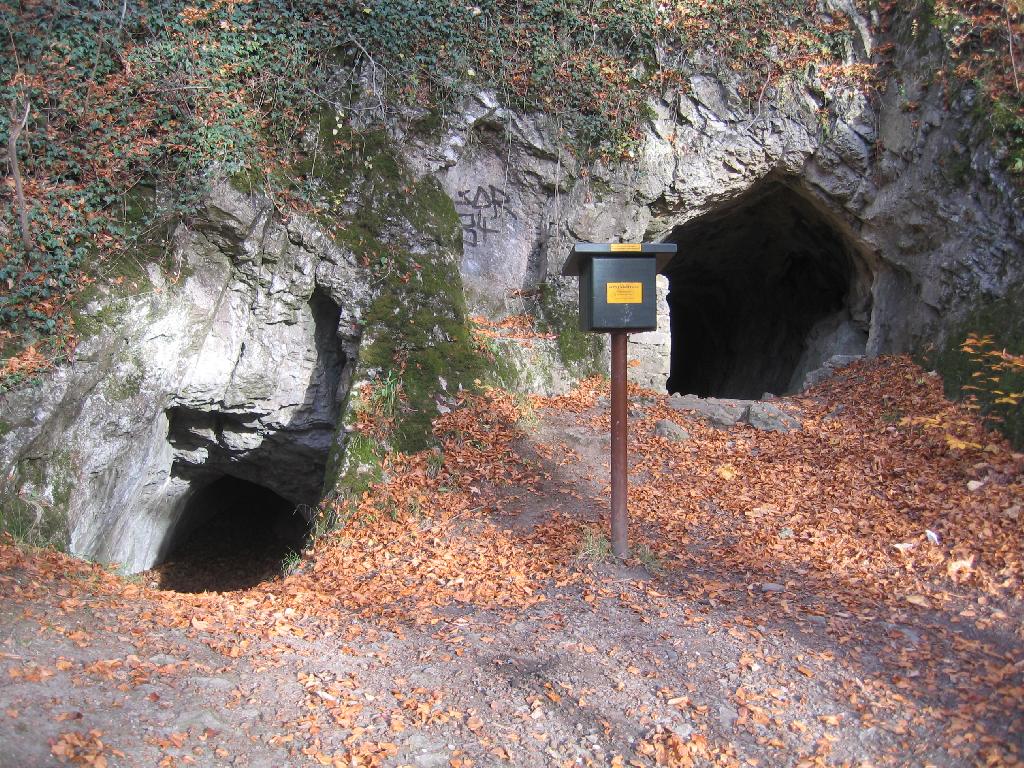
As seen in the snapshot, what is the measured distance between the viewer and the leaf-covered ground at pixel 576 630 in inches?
146

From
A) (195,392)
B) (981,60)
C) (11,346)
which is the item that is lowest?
(195,392)

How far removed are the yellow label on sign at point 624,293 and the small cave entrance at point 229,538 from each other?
7745 millimetres

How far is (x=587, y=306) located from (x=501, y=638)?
8.25ft

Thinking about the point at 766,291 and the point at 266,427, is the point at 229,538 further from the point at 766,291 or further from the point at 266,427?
the point at 766,291

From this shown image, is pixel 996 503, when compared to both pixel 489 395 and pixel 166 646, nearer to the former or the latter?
pixel 489 395

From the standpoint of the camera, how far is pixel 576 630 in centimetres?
484

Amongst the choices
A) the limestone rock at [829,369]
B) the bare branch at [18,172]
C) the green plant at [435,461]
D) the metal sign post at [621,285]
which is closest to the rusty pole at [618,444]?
the metal sign post at [621,285]

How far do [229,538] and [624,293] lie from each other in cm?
983

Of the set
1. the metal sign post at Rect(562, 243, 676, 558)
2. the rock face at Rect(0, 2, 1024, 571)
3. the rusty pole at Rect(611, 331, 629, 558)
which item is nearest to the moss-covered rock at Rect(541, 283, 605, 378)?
the rock face at Rect(0, 2, 1024, 571)

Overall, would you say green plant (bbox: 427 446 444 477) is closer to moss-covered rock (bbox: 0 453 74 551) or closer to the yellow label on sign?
the yellow label on sign

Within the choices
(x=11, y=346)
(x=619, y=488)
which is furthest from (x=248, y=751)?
(x=11, y=346)

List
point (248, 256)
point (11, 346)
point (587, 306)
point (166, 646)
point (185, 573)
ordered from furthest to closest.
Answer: point (185, 573) → point (248, 256) → point (11, 346) → point (587, 306) → point (166, 646)

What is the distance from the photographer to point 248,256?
8.27 metres

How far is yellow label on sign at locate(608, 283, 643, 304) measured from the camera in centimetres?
532
